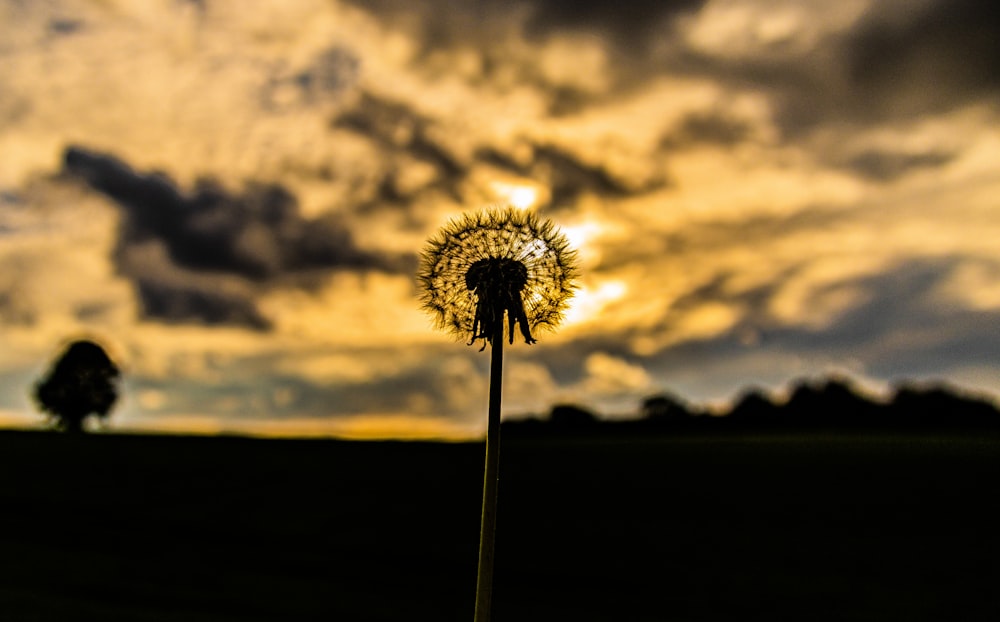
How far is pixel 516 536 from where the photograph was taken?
101ft

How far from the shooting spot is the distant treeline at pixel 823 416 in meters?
70.2

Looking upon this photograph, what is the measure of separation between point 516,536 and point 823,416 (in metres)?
53.4

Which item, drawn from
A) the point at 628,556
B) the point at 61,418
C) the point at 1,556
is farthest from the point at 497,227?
the point at 61,418

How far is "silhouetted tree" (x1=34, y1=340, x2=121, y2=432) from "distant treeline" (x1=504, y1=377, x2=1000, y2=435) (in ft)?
150

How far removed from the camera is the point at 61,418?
84562 mm

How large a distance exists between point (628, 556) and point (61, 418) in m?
77.7

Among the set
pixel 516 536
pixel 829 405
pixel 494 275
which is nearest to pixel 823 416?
pixel 829 405

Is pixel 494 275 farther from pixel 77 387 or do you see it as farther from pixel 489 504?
pixel 77 387

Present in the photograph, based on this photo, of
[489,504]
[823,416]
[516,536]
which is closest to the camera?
[489,504]

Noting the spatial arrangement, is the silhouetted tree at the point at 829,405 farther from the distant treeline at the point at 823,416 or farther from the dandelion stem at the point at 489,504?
the dandelion stem at the point at 489,504

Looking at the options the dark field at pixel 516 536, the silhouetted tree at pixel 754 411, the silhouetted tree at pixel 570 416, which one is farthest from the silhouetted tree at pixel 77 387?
the silhouetted tree at pixel 754 411

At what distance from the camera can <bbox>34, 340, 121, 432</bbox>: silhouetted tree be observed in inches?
3297

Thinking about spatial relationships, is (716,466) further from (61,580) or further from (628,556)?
(61,580)

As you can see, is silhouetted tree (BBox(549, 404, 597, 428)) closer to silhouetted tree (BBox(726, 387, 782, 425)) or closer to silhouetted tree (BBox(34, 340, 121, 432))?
silhouetted tree (BBox(726, 387, 782, 425))
